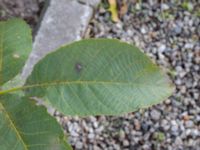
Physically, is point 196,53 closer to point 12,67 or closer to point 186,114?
point 186,114

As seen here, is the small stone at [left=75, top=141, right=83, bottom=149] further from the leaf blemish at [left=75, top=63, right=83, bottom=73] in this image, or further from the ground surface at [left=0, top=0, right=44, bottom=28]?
the leaf blemish at [left=75, top=63, right=83, bottom=73]

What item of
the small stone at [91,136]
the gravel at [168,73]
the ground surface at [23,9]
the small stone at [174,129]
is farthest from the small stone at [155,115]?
the ground surface at [23,9]

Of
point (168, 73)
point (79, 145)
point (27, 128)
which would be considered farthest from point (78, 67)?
point (168, 73)

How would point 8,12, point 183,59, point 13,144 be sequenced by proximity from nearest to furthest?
point 13,144, point 8,12, point 183,59

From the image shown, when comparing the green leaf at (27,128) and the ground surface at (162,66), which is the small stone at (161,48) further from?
the green leaf at (27,128)

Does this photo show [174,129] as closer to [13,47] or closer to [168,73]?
[168,73]

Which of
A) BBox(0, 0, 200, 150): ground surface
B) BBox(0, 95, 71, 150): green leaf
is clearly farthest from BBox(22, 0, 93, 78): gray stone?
BBox(0, 95, 71, 150): green leaf

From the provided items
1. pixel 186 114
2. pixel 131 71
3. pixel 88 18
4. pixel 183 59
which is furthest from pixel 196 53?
pixel 131 71
